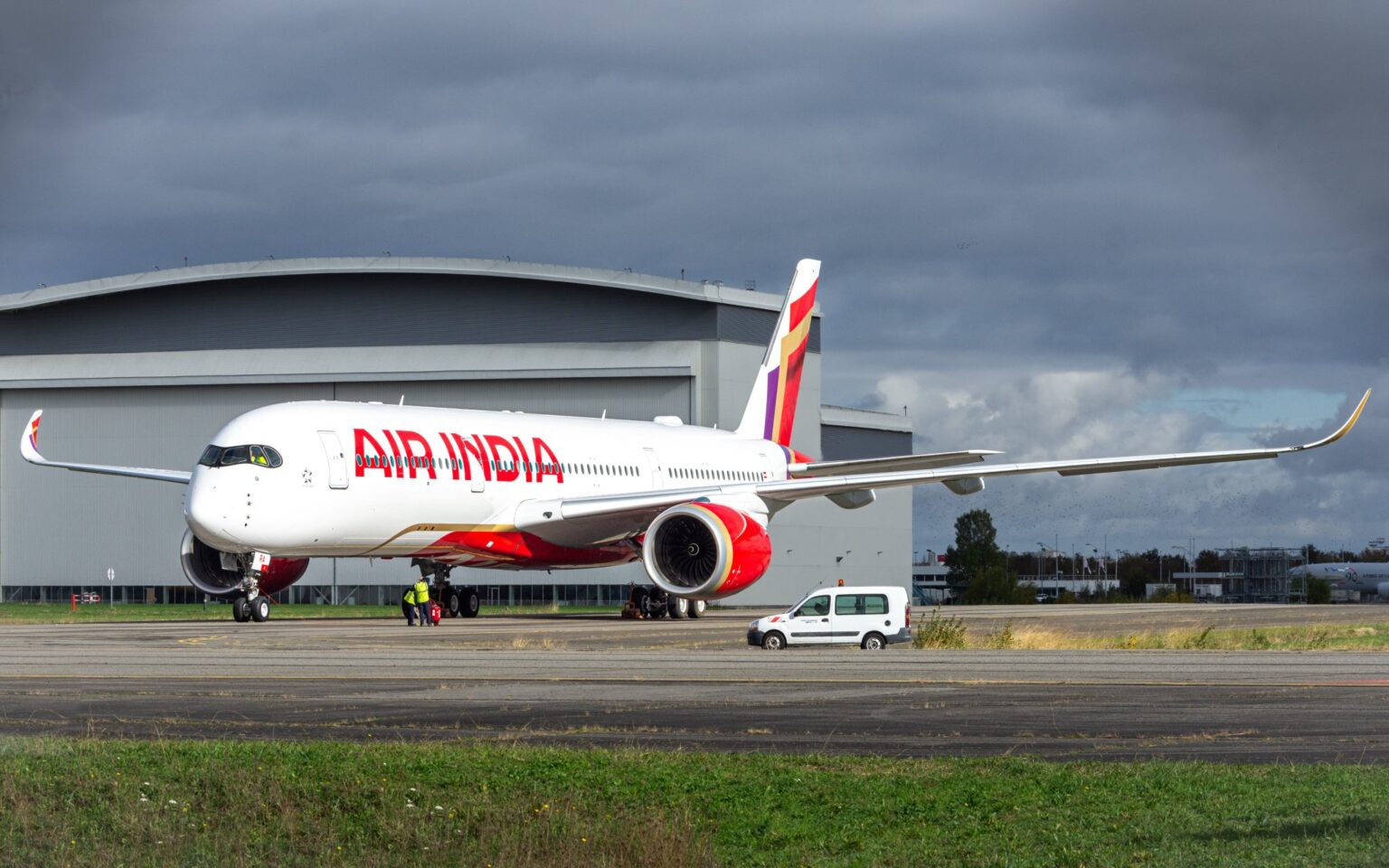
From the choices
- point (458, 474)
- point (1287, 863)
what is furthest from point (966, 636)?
point (1287, 863)

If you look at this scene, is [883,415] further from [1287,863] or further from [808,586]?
[1287,863]

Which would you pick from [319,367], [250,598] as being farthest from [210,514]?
[319,367]

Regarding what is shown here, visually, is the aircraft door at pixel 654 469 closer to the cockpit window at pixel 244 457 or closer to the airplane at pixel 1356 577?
the cockpit window at pixel 244 457

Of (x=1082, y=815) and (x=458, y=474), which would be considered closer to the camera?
(x=1082, y=815)

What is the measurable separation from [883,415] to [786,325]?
30261 millimetres

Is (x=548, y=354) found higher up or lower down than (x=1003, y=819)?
higher up

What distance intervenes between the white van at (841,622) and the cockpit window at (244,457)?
1110 centimetres

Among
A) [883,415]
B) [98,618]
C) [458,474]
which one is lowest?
[98,618]

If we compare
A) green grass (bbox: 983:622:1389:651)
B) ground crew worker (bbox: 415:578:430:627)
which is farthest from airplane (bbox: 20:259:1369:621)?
green grass (bbox: 983:622:1389:651)

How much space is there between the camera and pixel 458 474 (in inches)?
1506

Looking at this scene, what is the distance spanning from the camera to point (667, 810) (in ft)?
32.5

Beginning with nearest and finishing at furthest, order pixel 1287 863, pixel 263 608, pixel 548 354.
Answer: pixel 1287 863 → pixel 263 608 → pixel 548 354

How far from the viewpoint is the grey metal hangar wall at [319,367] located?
214 ft

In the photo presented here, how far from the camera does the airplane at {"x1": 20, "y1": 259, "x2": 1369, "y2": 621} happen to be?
1350 inches
